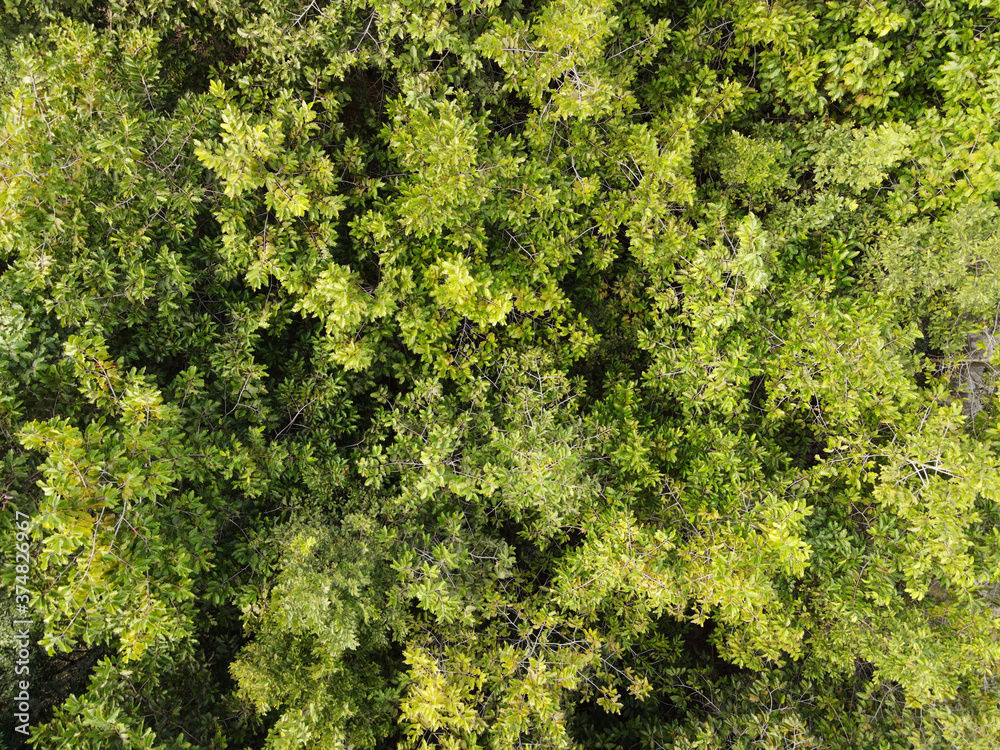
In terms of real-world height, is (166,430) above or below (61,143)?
below

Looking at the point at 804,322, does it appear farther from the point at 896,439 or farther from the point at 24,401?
the point at 24,401

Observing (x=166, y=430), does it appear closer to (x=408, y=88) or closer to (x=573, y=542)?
(x=408, y=88)

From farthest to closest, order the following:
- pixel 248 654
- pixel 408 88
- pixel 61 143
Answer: pixel 248 654, pixel 408 88, pixel 61 143

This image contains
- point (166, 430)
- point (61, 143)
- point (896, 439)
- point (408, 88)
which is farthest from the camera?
point (896, 439)

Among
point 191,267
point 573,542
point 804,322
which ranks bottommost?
point 573,542

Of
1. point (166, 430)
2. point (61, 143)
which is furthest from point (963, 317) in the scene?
point (61, 143)

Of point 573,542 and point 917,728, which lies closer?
point 917,728

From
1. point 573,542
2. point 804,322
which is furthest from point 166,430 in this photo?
point 804,322
